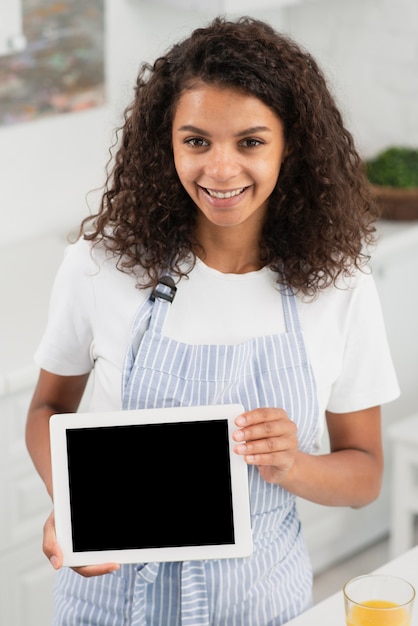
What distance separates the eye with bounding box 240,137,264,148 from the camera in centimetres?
139

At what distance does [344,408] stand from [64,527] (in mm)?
441

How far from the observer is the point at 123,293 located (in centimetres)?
153

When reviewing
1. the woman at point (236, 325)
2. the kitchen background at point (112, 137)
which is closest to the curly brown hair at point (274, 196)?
the woman at point (236, 325)

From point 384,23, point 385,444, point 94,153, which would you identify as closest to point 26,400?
point 94,153

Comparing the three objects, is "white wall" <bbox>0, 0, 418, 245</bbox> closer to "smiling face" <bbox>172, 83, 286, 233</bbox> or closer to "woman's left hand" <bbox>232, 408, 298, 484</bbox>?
"smiling face" <bbox>172, 83, 286, 233</bbox>

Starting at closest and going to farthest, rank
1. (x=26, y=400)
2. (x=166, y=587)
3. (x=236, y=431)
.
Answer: (x=236, y=431)
(x=166, y=587)
(x=26, y=400)

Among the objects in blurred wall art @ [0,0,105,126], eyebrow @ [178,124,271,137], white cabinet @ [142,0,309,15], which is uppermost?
white cabinet @ [142,0,309,15]

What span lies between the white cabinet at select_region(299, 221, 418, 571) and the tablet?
4.84 feet

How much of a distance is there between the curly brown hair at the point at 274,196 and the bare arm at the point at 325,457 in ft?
0.71

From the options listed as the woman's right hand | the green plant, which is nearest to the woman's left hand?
the woman's right hand

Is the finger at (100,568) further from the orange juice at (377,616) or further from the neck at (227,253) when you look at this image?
the neck at (227,253)

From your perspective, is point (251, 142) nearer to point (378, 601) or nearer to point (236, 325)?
point (236, 325)

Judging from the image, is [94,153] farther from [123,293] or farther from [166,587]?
[166,587]

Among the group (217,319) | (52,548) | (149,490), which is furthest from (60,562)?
(217,319)
